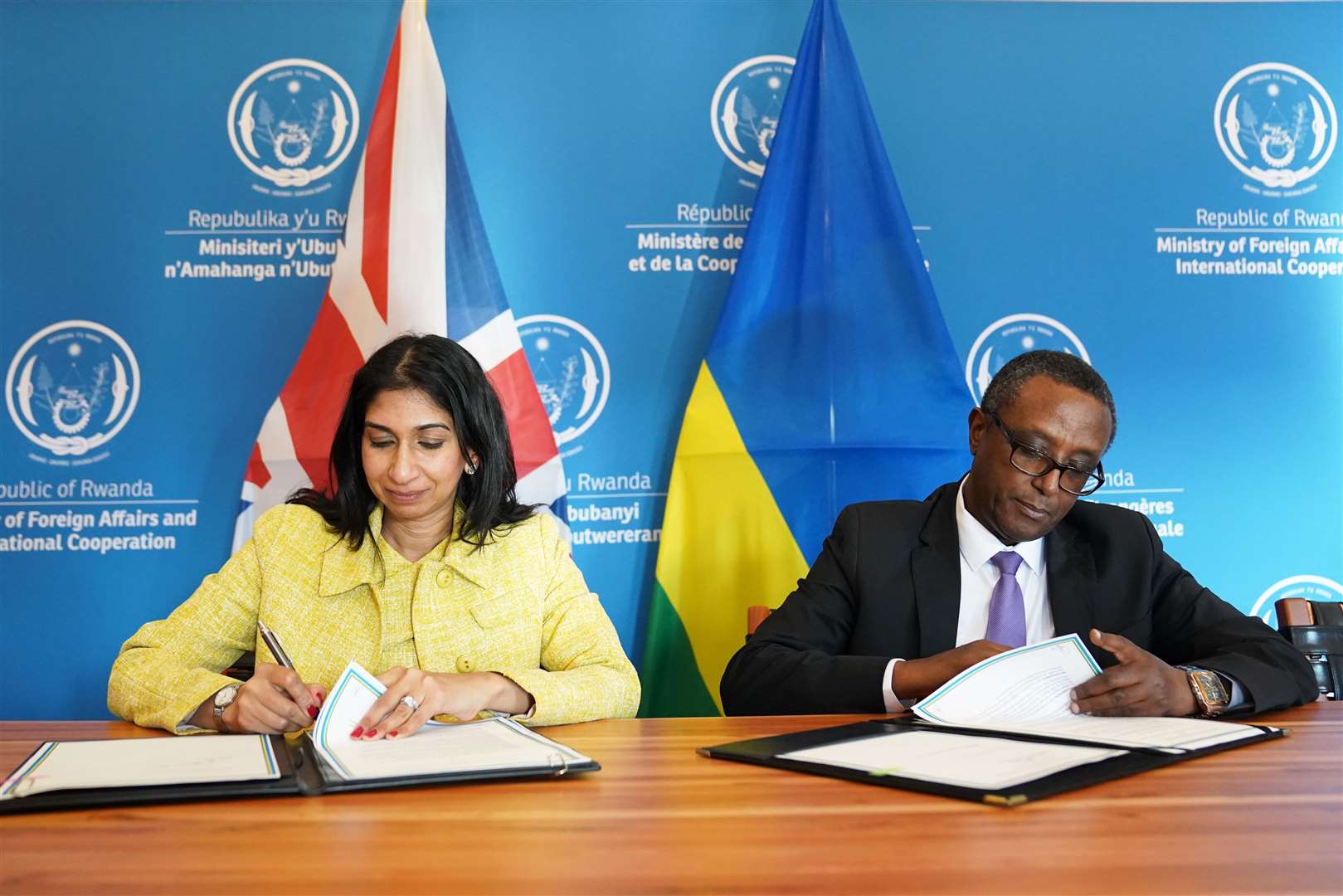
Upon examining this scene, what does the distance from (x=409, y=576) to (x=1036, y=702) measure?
1072mm

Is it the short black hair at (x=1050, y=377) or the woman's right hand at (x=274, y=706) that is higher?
the short black hair at (x=1050, y=377)

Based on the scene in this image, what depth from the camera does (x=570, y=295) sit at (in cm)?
336

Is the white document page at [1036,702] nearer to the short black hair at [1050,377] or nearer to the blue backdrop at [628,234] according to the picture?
the short black hair at [1050,377]

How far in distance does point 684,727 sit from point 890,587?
708 millimetres

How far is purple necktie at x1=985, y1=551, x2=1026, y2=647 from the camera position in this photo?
205cm

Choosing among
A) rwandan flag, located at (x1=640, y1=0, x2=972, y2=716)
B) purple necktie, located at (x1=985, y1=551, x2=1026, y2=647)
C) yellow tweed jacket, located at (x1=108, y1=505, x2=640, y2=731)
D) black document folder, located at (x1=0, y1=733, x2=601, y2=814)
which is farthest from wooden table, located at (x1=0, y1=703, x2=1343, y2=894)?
rwandan flag, located at (x1=640, y1=0, x2=972, y2=716)

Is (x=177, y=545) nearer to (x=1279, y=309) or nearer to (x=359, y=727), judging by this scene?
(x=359, y=727)

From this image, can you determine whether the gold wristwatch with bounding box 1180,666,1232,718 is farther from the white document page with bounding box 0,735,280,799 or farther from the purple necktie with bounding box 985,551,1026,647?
the white document page with bounding box 0,735,280,799

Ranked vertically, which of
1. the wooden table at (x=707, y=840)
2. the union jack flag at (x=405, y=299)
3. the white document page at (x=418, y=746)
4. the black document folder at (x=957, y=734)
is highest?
the union jack flag at (x=405, y=299)

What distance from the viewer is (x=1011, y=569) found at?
83.2 inches

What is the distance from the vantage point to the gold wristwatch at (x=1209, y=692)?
1.62 m

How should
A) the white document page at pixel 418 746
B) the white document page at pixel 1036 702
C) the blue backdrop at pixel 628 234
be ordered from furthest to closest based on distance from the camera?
1. the blue backdrop at pixel 628 234
2. the white document page at pixel 1036 702
3. the white document page at pixel 418 746

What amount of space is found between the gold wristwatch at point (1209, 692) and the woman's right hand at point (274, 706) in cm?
124

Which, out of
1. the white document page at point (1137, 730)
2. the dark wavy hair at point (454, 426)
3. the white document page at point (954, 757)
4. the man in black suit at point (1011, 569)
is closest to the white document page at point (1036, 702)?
the white document page at point (1137, 730)
